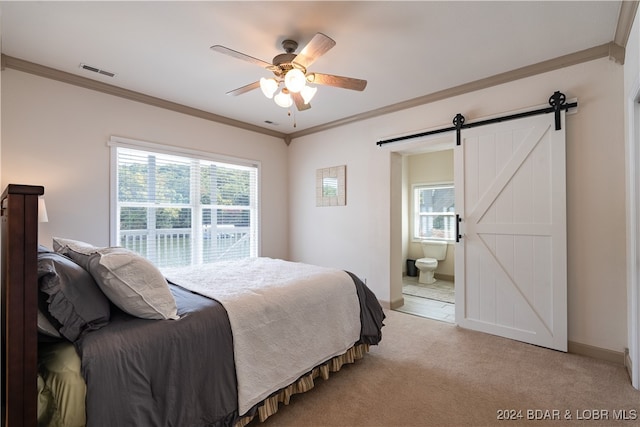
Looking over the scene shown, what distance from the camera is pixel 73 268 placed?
1397 mm

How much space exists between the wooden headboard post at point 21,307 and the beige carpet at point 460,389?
47.1 inches

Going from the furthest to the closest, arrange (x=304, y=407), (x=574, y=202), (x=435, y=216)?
(x=435, y=216) → (x=574, y=202) → (x=304, y=407)

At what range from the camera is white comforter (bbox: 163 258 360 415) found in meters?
1.76

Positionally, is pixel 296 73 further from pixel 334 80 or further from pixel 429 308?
pixel 429 308

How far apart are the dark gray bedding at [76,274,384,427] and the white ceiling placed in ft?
6.66

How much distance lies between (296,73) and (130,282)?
5.49 feet

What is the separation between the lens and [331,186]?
4637 mm

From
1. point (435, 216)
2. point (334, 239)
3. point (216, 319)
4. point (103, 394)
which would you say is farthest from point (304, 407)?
point (435, 216)

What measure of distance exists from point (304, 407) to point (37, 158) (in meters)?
3.28

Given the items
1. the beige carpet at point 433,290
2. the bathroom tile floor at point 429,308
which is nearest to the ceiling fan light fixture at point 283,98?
the bathroom tile floor at point 429,308

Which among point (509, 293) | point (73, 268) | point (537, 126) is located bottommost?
point (509, 293)

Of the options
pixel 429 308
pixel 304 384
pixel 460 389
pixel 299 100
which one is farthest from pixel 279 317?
pixel 429 308

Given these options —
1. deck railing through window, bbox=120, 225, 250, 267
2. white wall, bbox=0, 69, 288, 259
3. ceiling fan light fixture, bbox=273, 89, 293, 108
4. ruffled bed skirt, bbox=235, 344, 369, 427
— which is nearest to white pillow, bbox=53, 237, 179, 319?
ruffled bed skirt, bbox=235, 344, 369, 427

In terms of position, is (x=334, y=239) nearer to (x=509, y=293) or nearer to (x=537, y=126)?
(x=509, y=293)
